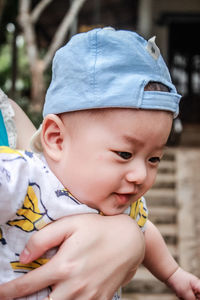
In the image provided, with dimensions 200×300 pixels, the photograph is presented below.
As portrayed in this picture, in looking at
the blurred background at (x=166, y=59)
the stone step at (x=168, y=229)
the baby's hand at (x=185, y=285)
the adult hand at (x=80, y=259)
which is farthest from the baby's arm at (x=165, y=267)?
the stone step at (x=168, y=229)

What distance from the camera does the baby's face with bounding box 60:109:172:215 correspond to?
4.67 ft

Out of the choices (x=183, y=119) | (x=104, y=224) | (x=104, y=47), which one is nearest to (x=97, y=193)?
(x=104, y=224)

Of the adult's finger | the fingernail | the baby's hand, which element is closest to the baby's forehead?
the adult's finger

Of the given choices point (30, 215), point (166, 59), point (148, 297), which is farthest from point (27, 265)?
point (166, 59)

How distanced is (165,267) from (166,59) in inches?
478

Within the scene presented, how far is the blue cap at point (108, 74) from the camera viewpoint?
142 cm

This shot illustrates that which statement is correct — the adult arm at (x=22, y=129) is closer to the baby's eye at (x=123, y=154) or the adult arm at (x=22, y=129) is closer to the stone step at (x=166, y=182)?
the baby's eye at (x=123, y=154)

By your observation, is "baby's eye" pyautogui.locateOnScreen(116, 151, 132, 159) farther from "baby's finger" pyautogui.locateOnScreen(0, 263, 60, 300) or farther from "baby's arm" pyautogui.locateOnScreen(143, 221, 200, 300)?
"baby's arm" pyautogui.locateOnScreen(143, 221, 200, 300)

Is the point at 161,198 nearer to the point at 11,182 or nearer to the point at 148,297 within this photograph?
the point at 148,297

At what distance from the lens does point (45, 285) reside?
1424 millimetres

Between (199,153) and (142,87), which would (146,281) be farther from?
(142,87)

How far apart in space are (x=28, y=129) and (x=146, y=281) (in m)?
4.22

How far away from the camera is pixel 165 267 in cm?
185

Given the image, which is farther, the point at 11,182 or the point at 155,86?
the point at 155,86
